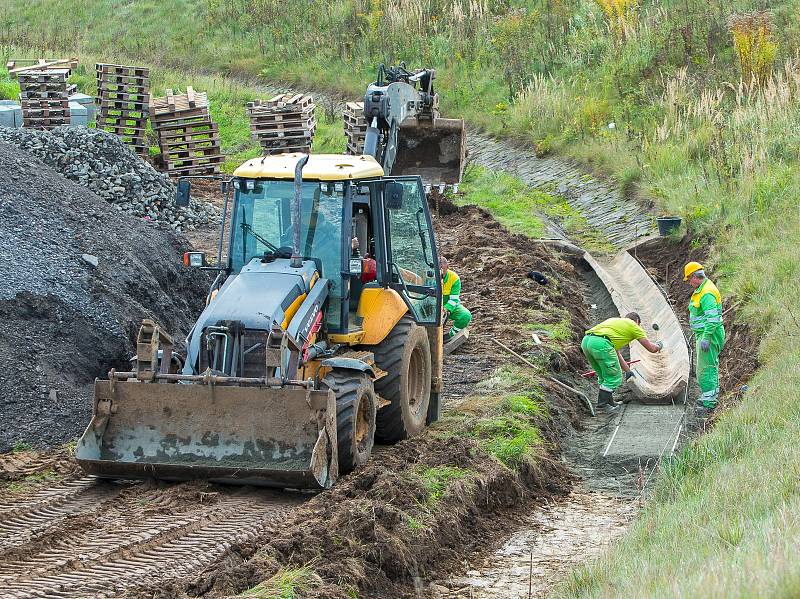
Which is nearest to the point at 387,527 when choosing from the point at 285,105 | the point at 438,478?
the point at 438,478

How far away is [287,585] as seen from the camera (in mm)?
7035

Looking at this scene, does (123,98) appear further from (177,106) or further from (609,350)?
(609,350)

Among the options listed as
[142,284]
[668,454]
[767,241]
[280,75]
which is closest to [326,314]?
[668,454]

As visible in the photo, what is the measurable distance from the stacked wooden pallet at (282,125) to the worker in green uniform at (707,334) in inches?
495

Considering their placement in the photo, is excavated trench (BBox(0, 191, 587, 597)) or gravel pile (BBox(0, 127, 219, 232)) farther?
gravel pile (BBox(0, 127, 219, 232))

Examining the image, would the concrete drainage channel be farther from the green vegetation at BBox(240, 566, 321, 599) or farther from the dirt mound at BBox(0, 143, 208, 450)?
the dirt mound at BBox(0, 143, 208, 450)

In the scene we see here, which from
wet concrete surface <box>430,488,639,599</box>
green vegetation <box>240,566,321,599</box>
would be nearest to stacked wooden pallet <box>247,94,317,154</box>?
wet concrete surface <box>430,488,639,599</box>

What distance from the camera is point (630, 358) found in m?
15.5

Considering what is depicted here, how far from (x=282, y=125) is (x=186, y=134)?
232 centimetres

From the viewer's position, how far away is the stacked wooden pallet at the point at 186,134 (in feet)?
74.6

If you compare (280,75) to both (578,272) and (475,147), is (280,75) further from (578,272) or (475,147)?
(578,272)

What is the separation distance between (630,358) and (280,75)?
2403cm

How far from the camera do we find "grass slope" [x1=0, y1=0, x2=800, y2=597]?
6.93 metres

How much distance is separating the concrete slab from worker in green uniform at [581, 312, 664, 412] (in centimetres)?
29
